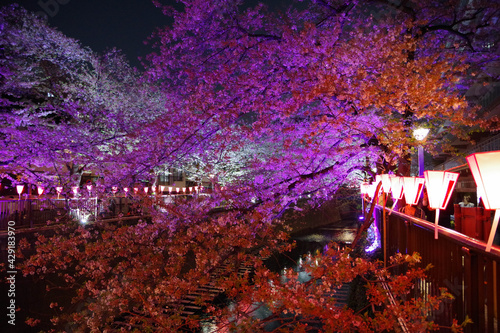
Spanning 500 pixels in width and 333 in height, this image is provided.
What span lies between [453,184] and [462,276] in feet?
8.25

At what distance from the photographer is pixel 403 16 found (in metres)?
9.34

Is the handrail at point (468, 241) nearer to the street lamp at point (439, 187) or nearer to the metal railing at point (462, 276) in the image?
the metal railing at point (462, 276)

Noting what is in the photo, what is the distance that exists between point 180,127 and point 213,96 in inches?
46.2

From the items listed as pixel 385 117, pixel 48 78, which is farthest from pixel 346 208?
pixel 48 78

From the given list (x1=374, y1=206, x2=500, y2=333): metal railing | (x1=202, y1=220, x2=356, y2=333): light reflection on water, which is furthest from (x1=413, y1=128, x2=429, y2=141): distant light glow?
(x1=202, y1=220, x2=356, y2=333): light reflection on water

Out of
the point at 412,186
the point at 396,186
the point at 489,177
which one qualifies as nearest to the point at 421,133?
the point at 396,186

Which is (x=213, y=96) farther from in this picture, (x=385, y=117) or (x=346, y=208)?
(x=346, y=208)

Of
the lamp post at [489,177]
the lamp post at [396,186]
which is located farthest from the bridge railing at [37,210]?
the lamp post at [489,177]

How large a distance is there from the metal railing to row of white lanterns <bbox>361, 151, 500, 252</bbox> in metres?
0.20

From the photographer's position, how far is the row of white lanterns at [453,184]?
2.63 meters

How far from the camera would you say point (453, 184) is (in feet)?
16.8

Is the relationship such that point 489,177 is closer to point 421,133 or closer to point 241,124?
point 241,124

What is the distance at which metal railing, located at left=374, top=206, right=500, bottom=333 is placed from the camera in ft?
8.36

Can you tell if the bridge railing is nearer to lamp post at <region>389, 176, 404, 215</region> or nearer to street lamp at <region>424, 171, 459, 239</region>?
lamp post at <region>389, 176, 404, 215</region>
